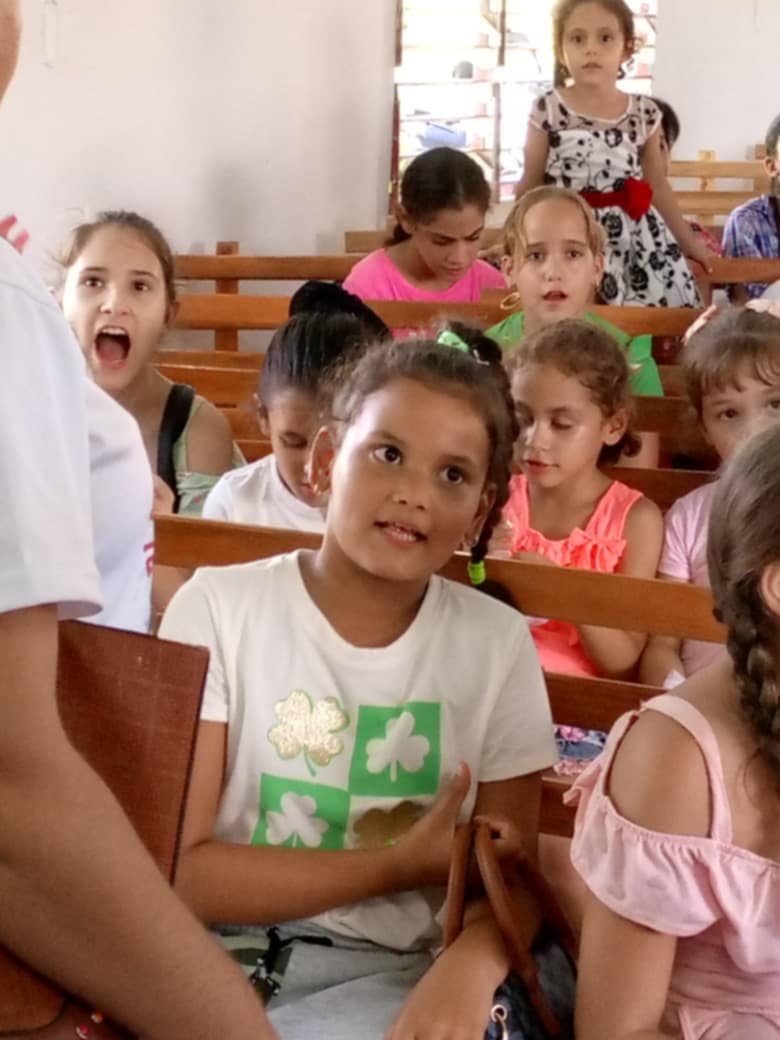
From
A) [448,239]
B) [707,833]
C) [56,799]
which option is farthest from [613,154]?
[56,799]

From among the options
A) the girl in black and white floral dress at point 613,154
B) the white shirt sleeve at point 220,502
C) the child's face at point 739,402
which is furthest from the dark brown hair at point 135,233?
the girl in black and white floral dress at point 613,154

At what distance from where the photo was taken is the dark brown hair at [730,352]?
1996 millimetres

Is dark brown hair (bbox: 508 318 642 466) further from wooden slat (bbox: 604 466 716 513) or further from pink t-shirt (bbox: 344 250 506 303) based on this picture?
pink t-shirt (bbox: 344 250 506 303)

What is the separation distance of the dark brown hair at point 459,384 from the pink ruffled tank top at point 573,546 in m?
0.46

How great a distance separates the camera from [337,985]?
116 centimetres

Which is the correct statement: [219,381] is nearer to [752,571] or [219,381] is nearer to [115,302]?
[115,302]

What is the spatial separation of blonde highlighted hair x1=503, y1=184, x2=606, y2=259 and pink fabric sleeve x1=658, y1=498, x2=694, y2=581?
674 mm

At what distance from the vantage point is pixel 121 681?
71 centimetres

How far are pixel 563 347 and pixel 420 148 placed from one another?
304 centimetres

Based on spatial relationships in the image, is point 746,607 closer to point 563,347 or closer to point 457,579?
point 457,579

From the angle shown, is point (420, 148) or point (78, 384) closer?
point (78, 384)

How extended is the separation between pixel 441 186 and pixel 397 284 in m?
0.24

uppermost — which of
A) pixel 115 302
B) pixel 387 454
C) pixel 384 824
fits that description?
pixel 115 302

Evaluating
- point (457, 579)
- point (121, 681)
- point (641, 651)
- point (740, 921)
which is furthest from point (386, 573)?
point (641, 651)
